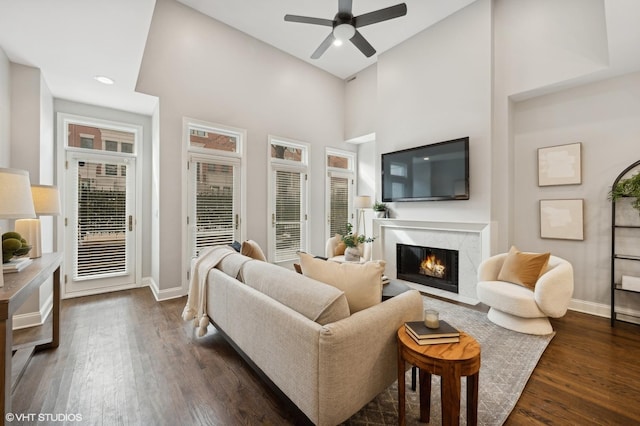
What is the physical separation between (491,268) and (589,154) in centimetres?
183

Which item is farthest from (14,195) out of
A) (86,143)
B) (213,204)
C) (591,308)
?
(591,308)

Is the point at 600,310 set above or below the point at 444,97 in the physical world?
below

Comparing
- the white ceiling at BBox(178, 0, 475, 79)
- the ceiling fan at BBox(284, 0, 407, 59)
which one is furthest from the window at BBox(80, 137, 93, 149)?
the ceiling fan at BBox(284, 0, 407, 59)

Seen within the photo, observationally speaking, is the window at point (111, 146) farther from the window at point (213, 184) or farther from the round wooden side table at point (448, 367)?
the round wooden side table at point (448, 367)

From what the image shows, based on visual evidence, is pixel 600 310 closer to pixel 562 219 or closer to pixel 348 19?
pixel 562 219

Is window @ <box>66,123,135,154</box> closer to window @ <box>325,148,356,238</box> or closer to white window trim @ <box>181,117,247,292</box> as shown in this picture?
white window trim @ <box>181,117,247,292</box>

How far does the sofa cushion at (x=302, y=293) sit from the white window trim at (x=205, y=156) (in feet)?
7.68

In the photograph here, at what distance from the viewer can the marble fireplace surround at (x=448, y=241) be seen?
3633 mm

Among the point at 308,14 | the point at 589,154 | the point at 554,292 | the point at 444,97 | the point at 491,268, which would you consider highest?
the point at 308,14

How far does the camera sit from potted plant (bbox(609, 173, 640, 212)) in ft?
9.01

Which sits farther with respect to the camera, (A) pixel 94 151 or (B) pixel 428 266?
(B) pixel 428 266

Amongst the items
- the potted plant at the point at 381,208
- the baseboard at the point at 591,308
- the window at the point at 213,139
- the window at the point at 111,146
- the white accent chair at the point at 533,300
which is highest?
the window at the point at 213,139

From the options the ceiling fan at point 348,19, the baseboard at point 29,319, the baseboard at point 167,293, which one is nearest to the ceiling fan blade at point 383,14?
the ceiling fan at point 348,19

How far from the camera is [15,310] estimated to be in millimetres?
1206
